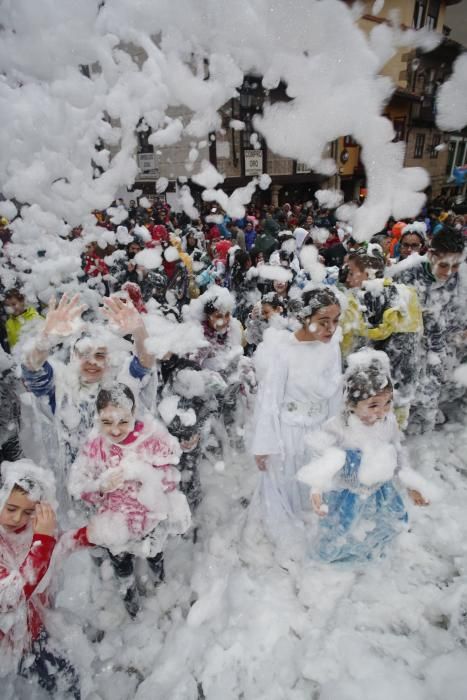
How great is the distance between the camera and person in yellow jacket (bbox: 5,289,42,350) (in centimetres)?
359

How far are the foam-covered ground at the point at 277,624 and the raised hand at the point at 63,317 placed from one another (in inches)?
56.8

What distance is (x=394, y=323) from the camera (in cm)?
301

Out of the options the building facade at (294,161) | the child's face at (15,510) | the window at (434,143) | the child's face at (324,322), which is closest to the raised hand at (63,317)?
the child's face at (15,510)

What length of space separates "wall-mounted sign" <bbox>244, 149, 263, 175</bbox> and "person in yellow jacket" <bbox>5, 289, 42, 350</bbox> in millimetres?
13490

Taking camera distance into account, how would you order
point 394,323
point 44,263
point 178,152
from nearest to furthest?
point 394,323 < point 44,263 < point 178,152

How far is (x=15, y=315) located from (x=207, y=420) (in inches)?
85.9

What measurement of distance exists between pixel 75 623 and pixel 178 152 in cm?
1581

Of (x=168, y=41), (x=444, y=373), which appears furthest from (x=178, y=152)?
(x=444, y=373)

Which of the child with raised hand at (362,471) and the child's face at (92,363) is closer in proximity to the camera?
the child with raised hand at (362,471)

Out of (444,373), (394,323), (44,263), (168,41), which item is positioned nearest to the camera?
(394,323)

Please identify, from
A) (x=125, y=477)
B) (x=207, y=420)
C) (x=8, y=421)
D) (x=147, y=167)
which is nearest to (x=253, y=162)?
(x=147, y=167)

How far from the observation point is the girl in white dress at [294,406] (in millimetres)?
2262

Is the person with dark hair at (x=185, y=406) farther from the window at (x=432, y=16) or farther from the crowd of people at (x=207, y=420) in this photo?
the window at (x=432, y=16)

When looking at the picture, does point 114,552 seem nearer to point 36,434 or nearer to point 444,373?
point 36,434
